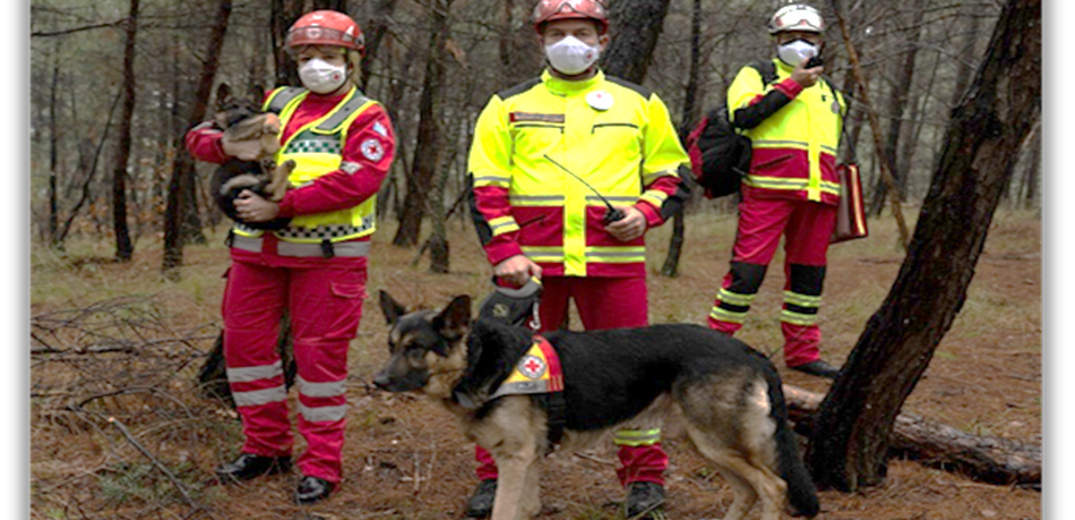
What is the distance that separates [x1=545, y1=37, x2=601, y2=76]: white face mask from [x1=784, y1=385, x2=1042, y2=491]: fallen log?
236 centimetres

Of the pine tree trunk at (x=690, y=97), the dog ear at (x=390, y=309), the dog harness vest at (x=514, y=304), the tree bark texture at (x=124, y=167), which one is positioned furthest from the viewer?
the tree bark texture at (x=124, y=167)

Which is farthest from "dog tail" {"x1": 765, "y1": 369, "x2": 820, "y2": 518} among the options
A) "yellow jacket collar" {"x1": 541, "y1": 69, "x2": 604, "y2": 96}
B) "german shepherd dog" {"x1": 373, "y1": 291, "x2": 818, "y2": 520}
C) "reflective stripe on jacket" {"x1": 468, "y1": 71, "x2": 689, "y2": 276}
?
"yellow jacket collar" {"x1": 541, "y1": 69, "x2": 604, "y2": 96}

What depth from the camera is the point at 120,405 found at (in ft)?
17.2

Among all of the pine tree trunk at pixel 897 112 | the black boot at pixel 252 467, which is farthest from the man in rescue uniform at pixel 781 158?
the pine tree trunk at pixel 897 112

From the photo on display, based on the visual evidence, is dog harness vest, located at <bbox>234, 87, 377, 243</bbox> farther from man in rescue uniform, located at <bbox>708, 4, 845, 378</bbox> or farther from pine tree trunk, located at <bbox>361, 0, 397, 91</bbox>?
pine tree trunk, located at <bbox>361, 0, 397, 91</bbox>

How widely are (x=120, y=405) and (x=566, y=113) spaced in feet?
10.7

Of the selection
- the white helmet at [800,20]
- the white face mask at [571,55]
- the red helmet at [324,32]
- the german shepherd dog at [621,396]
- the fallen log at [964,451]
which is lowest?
the fallen log at [964,451]

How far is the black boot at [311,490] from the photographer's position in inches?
173

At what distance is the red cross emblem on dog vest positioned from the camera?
3.62m

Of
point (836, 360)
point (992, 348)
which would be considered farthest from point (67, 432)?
point (992, 348)

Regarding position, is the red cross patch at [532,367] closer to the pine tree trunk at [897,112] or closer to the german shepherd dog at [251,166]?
the german shepherd dog at [251,166]

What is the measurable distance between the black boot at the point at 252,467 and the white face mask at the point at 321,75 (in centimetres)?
197

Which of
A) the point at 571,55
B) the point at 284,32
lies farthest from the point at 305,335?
the point at 284,32

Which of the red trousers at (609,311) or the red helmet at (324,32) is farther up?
the red helmet at (324,32)
